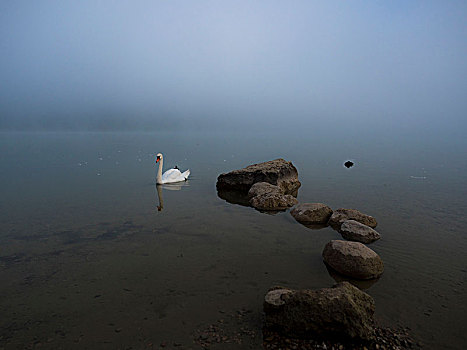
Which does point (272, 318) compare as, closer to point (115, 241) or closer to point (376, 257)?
point (376, 257)

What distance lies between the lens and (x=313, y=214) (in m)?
10.3

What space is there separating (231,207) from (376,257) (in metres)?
6.47

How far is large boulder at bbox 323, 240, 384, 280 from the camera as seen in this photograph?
6590mm

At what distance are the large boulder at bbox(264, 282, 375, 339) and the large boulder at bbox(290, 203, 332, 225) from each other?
5303 millimetres

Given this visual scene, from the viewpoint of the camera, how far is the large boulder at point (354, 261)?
6.59 meters

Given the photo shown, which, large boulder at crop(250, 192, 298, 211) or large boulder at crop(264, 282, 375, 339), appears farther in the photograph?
large boulder at crop(250, 192, 298, 211)

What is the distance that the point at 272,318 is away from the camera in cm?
488

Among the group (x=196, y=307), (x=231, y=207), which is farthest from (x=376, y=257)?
(x=231, y=207)

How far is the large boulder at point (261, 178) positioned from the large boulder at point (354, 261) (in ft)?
25.2

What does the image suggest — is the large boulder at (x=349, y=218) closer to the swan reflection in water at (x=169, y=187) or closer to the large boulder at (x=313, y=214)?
the large boulder at (x=313, y=214)

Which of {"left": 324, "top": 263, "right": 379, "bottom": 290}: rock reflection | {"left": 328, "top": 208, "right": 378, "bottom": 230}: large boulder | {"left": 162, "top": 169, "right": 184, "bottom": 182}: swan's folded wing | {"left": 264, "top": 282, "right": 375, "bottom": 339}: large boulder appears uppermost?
{"left": 162, "top": 169, "right": 184, "bottom": 182}: swan's folded wing

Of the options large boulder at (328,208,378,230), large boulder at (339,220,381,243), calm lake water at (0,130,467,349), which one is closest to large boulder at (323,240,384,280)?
calm lake water at (0,130,467,349)

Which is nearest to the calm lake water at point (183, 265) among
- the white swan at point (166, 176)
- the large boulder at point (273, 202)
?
the large boulder at point (273, 202)

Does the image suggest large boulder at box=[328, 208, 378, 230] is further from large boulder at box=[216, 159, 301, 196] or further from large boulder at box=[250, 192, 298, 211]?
large boulder at box=[216, 159, 301, 196]
